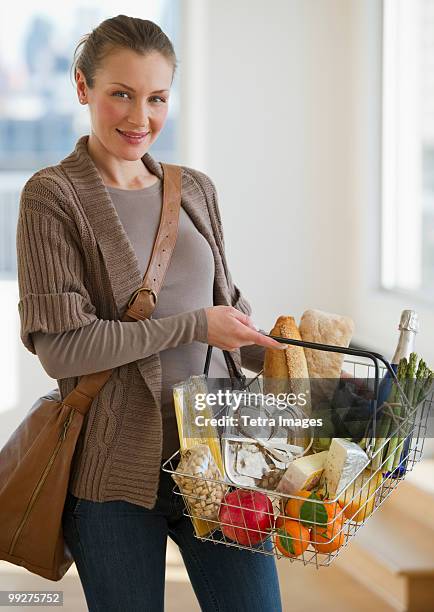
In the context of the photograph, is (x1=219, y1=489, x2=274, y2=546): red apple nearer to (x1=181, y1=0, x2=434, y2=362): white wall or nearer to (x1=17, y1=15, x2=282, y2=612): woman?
(x1=17, y1=15, x2=282, y2=612): woman

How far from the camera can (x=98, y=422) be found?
139 centimetres

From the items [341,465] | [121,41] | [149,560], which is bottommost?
[149,560]

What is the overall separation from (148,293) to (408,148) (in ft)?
8.66

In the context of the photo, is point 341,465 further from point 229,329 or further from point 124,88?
point 124,88

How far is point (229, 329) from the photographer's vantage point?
1.32m

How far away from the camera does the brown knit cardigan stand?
52.6 inches

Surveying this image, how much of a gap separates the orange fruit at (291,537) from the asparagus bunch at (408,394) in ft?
0.54

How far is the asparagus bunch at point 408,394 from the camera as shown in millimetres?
1195

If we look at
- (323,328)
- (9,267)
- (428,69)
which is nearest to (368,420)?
(323,328)

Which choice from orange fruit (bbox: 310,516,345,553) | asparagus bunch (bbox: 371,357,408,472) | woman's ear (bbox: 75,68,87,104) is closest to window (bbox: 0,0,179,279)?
woman's ear (bbox: 75,68,87,104)

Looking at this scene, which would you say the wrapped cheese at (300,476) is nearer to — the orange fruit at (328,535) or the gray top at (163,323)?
the orange fruit at (328,535)

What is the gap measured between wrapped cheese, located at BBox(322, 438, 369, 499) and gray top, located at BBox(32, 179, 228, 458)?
1.05 feet

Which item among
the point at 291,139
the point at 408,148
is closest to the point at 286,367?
the point at 408,148

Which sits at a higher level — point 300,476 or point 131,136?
point 131,136
